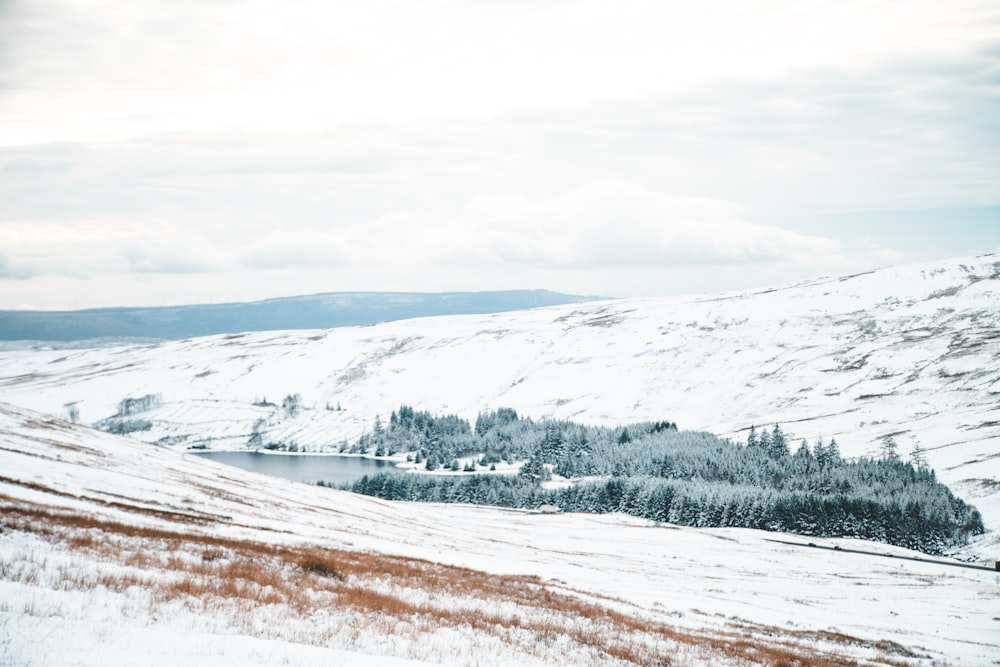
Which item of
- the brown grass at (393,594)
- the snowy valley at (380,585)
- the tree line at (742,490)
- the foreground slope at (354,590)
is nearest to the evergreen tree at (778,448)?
the tree line at (742,490)

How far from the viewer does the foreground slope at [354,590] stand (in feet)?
45.7

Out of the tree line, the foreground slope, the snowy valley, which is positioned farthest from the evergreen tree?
the foreground slope

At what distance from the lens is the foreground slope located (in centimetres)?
1392

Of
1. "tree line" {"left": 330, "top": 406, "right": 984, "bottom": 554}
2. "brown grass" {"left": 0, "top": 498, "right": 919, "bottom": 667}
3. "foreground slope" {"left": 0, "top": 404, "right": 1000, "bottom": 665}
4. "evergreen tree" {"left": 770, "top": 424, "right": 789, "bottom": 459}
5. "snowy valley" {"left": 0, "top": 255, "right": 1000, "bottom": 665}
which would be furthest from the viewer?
"evergreen tree" {"left": 770, "top": 424, "right": 789, "bottom": 459}

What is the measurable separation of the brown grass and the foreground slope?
0.15 metres

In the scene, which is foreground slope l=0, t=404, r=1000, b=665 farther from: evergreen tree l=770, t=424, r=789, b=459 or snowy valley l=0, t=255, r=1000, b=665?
evergreen tree l=770, t=424, r=789, b=459

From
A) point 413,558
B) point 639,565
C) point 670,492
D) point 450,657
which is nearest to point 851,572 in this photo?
point 639,565

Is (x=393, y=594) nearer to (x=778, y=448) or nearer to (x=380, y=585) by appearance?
(x=380, y=585)

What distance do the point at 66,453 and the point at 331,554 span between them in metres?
41.0

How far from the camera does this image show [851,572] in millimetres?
77625

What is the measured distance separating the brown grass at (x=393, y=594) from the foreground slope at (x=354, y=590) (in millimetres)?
152

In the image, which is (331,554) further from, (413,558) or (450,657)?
(450,657)

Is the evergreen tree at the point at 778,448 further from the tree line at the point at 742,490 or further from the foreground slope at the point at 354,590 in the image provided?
the foreground slope at the point at 354,590

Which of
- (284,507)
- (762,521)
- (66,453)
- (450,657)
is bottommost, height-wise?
(762,521)
